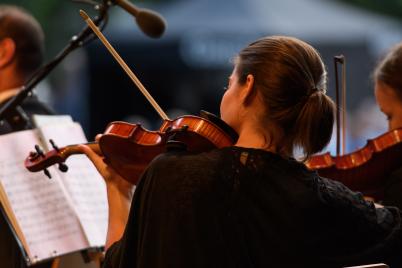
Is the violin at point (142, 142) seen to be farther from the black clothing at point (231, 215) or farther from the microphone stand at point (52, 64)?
the microphone stand at point (52, 64)

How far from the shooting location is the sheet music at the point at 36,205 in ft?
10.2

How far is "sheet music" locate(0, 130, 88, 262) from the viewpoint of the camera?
3105 millimetres

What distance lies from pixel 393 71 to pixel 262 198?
3.76 ft

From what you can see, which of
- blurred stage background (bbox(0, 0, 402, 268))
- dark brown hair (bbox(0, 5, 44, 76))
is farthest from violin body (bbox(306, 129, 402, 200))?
blurred stage background (bbox(0, 0, 402, 268))

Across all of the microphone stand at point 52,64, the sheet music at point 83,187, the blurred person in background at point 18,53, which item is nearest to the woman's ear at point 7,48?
the blurred person in background at point 18,53

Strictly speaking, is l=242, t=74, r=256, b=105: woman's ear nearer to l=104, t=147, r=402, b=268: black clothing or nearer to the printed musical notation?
l=104, t=147, r=402, b=268: black clothing

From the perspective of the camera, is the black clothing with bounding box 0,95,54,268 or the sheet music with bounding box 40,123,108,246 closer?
the sheet music with bounding box 40,123,108,246

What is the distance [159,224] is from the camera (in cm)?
238

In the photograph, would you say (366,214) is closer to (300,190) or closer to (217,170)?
(300,190)

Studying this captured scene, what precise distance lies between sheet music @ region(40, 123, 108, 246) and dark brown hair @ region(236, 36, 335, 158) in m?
1.01

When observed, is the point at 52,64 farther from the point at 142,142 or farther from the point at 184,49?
the point at 184,49

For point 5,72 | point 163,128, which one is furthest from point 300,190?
point 5,72

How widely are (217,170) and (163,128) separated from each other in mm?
351

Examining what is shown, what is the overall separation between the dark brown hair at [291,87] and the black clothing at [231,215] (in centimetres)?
9
